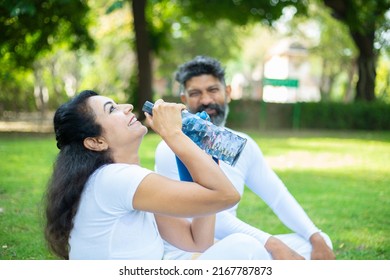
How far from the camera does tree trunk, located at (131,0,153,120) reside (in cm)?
1298

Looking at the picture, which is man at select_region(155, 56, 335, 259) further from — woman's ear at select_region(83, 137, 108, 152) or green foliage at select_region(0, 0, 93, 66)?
green foliage at select_region(0, 0, 93, 66)

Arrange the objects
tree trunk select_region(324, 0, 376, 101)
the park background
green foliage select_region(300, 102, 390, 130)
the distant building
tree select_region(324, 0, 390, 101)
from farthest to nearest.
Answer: the distant building < green foliage select_region(300, 102, 390, 130) < tree trunk select_region(324, 0, 376, 101) < tree select_region(324, 0, 390, 101) < the park background

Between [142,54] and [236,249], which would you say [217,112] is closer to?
[236,249]

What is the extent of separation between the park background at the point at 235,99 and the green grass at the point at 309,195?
1cm

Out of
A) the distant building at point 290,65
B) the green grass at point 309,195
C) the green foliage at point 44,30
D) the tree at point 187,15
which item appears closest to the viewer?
the green grass at point 309,195

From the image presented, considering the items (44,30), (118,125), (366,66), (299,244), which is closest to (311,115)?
(366,66)

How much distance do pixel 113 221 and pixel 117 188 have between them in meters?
0.14

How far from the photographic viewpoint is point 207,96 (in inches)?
124

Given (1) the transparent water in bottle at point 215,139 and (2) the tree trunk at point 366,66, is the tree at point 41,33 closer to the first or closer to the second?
(2) the tree trunk at point 366,66

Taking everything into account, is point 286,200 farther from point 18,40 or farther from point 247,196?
point 18,40

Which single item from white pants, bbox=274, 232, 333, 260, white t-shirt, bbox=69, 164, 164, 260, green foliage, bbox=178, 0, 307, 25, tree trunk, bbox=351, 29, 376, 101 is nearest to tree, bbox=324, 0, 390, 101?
tree trunk, bbox=351, 29, 376, 101

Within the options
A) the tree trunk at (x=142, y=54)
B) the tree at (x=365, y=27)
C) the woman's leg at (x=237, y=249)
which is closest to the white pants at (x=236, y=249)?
the woman's leg at (x=237, y=249)

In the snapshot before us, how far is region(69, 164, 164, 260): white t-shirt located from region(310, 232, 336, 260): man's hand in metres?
1.12

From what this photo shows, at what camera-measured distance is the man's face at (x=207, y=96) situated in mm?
3143
